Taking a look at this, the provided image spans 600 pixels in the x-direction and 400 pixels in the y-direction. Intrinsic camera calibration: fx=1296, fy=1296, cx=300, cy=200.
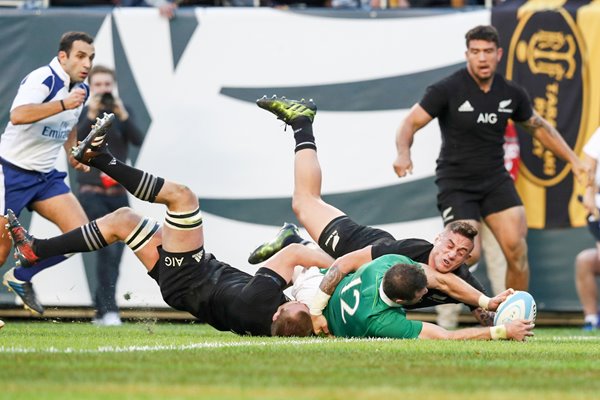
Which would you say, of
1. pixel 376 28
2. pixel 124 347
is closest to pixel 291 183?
pixel 376 28

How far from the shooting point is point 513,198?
13273 millimetres

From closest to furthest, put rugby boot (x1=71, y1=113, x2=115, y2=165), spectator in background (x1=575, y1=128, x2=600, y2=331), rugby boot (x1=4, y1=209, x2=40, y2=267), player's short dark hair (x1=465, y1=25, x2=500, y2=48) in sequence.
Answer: rugby boot (x1=71, y1=113, x2=115, y2=165) < rugby boot (x1=4, y1=209, x2=40, y2=267) < player's short dark hair (x1=465, y1=25, x2=500, y2=48) < spectator in background (x1=575, y1=128, x2=600, y2=331)

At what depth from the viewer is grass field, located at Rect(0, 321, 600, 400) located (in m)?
6.48

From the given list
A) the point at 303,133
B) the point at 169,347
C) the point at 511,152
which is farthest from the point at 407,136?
the point at 169,347

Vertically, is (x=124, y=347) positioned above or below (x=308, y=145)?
below

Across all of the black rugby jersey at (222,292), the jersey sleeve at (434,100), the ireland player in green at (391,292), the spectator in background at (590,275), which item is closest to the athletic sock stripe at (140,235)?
the black rugby jersey at (222,292)

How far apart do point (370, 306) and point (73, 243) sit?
105 inches

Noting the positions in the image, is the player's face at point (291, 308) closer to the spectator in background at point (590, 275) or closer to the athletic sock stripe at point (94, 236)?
the athletic sock stripe at point (94, 236)

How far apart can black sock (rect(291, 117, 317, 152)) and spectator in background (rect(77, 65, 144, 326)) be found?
3445 mm

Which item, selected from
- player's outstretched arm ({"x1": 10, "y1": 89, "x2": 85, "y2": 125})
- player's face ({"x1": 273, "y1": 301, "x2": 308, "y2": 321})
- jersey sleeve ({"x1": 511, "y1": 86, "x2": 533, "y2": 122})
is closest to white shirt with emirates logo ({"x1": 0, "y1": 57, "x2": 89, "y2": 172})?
player's outstretched arm ({"x1": 10, "y1": 89, "x2": 85, "y2": 125})

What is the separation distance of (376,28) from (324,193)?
6.69ft

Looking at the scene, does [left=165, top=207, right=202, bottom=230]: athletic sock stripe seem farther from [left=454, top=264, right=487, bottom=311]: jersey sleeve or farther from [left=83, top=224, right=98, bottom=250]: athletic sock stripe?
[left=454, top=264, right=487, bottom=311]: jersey sleeve

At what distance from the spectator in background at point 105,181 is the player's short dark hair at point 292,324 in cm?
489

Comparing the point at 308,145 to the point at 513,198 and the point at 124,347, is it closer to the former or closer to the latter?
the point at 513,198
